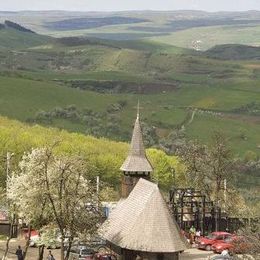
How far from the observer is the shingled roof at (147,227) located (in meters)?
54.6

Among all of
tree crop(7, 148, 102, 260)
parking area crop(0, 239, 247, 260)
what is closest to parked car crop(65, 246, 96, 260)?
parking area crop(0, 239, 247, 260)

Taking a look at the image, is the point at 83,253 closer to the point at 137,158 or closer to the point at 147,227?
the point at 147,227

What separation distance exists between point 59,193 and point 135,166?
22.5 m

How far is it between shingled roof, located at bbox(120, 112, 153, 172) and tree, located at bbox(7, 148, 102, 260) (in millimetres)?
18964

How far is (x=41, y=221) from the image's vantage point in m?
53.1

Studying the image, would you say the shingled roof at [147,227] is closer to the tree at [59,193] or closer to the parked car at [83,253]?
the parked car at [83,253]

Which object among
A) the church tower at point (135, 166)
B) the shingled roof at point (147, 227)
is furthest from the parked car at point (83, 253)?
the church tower at point (135, 166)

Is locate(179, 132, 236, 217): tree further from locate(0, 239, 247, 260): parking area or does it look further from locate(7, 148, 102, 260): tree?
locate(7, 148, 102, 260): tree

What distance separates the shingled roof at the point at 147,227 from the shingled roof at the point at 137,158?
32.0ft

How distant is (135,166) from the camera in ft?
233

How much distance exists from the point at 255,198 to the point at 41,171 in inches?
3476

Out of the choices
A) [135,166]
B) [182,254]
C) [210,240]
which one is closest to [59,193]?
[135,166]

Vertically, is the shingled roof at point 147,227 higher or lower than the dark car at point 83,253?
higher

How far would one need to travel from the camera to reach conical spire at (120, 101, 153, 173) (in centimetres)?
7106
